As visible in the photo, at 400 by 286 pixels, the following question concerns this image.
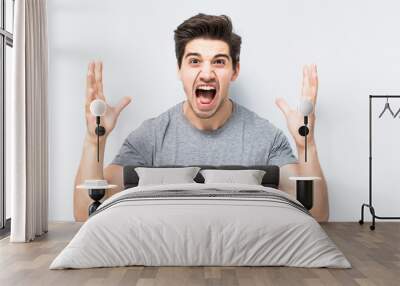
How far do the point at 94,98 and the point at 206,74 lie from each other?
4.39ft

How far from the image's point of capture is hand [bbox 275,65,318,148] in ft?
22.4

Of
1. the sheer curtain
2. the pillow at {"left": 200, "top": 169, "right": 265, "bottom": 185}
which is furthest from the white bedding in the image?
the pillow at {"left": 200, "top": 169, "right": 265, "bottom": 185}

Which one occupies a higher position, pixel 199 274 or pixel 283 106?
pixel 283 106

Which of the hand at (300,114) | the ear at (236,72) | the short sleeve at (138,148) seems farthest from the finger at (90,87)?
the hand at (300,114)

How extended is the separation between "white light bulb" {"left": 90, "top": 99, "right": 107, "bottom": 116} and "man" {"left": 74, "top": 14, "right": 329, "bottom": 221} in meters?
0.18

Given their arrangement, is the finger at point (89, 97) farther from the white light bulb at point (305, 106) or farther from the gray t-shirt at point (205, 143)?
the white light bulb at point (305, 106)

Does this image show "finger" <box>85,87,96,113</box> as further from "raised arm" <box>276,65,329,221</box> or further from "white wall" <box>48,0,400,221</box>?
"raised arm" <box>276,65,329,221</box>

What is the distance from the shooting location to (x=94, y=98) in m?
6.86

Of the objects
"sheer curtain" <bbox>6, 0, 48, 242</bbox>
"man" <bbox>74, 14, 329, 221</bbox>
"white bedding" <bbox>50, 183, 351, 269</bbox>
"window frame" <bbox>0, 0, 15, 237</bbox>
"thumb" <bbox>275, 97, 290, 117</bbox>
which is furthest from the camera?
"thumb" <bbox>275, 97, 290, 117</bbox>

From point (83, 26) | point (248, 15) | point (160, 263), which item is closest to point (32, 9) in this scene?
point (83, 26)

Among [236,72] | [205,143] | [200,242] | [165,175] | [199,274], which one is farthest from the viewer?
[236,72]

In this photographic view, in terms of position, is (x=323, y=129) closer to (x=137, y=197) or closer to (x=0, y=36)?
(x=137, y=197)

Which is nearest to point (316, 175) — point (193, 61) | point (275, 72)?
point (275, 72)

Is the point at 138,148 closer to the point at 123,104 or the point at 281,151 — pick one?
the point at 123,104
